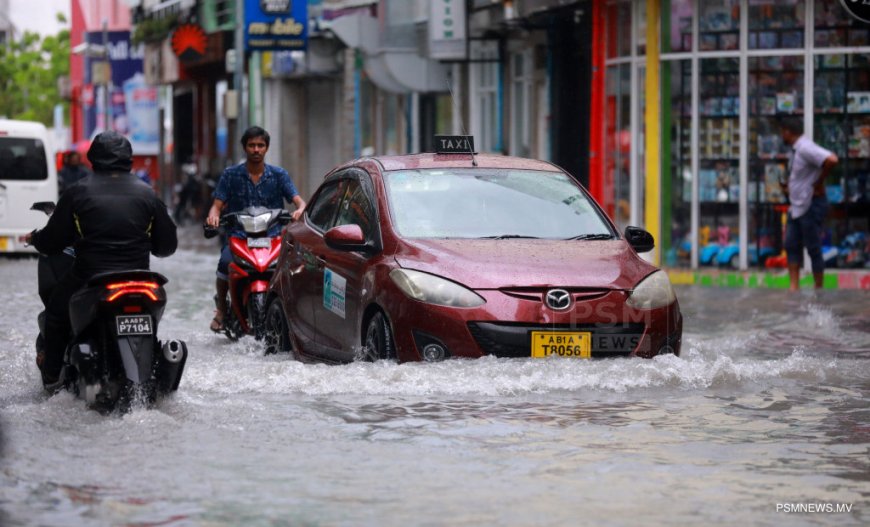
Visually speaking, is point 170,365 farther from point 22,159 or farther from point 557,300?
point 22,159

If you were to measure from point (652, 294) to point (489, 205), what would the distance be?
132 centimetres

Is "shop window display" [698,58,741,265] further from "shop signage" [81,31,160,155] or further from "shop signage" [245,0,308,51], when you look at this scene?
"shop signage" [81,31,160,155]

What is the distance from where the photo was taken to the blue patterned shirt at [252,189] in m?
14.2

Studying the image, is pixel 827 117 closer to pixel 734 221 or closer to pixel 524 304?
pixel 734 221

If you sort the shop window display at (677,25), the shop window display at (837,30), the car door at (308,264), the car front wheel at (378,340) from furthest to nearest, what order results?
1. the shop window display at (677,25)
2. the shop window display at (837,30)
3. the car door at (308,264)
4. the car front wheel at (378,340)

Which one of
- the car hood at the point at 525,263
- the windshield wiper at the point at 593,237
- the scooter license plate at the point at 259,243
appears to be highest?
the windshield wiper at the point at 593,237

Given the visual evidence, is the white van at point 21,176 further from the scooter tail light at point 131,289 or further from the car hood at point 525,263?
the scooter tail light at point 131,289

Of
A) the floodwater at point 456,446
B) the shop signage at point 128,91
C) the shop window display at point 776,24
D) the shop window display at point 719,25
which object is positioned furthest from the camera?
the shop signage at point 128,91

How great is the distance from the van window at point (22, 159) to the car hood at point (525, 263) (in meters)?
18.1

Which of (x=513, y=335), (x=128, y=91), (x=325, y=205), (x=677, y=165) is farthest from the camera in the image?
(x=128, y=91)

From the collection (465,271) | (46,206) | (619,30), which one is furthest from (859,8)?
(619,30)

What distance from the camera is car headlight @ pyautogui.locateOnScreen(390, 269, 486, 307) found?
9992 mm

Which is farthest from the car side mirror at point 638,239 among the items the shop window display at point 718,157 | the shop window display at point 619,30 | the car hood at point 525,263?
the shop window display at point 619,30

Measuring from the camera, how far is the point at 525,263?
1030cm
